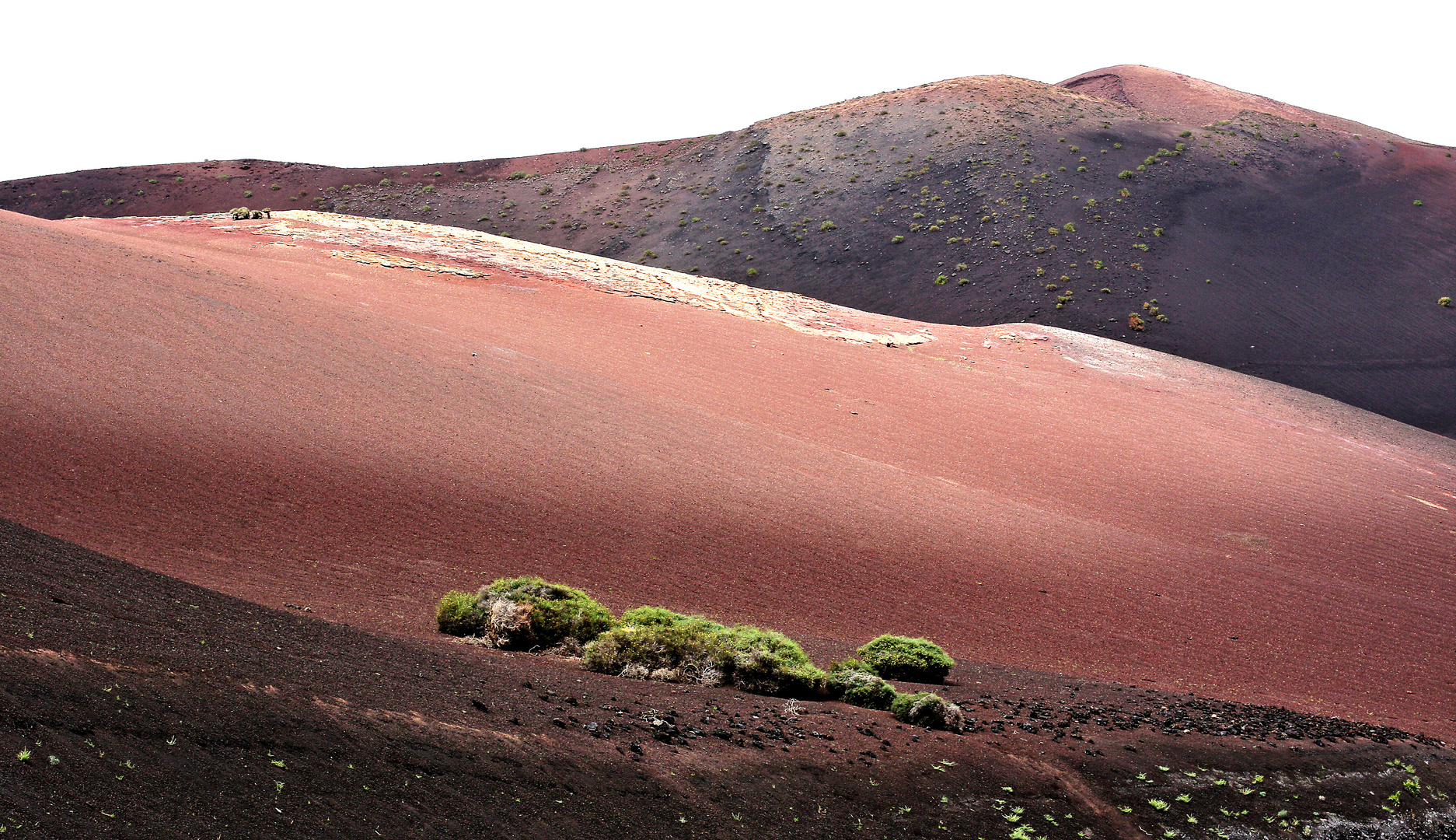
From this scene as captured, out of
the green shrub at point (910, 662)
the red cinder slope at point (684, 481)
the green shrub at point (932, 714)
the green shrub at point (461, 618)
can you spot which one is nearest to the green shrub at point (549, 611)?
the green shrub at point (461, 618)

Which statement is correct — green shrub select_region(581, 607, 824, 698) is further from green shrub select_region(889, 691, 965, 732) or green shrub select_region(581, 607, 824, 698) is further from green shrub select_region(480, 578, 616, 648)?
green shrub select_region(889, 691, 965, 732)

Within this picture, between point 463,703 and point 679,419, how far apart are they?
577 inches

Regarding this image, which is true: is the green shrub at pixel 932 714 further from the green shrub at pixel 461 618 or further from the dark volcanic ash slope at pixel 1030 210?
the dark volcanic ash slope at pixel 1030 210

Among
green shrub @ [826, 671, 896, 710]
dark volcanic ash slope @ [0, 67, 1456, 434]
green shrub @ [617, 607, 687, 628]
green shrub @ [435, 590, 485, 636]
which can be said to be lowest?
green shrub @ [435, 590, 485, 636]

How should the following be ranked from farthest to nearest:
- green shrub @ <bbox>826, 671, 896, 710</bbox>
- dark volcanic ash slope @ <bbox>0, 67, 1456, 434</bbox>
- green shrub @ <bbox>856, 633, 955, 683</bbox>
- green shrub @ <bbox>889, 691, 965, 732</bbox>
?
1. dark volcanic ash slope @ <bbox>0, 67, 1456, 434</bbox>
2. green shrub @ <bbox>856, 633, 955, 683</bbox>
3. green shrub @ <bbox>826, 671, 896, 710</bbox>
4. green shrub @ <bbox>889, 691, 965, 732</bbox>

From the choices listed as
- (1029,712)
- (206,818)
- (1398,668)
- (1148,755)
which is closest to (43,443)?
(206,818)

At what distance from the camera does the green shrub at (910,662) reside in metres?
11.8

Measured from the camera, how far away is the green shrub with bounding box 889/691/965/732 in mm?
9969

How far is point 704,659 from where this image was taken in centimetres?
1093

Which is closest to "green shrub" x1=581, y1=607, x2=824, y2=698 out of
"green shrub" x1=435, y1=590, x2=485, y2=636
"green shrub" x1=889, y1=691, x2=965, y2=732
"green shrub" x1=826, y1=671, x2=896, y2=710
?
"green shrub" x1=826, y1=671, x2=896, y2=710

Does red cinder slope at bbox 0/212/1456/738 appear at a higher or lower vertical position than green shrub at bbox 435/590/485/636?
higher

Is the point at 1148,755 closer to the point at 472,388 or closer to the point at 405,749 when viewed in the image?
the point at 405,749

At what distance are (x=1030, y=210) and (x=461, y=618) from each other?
50.9m

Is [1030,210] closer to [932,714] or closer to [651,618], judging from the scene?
[651,618]
